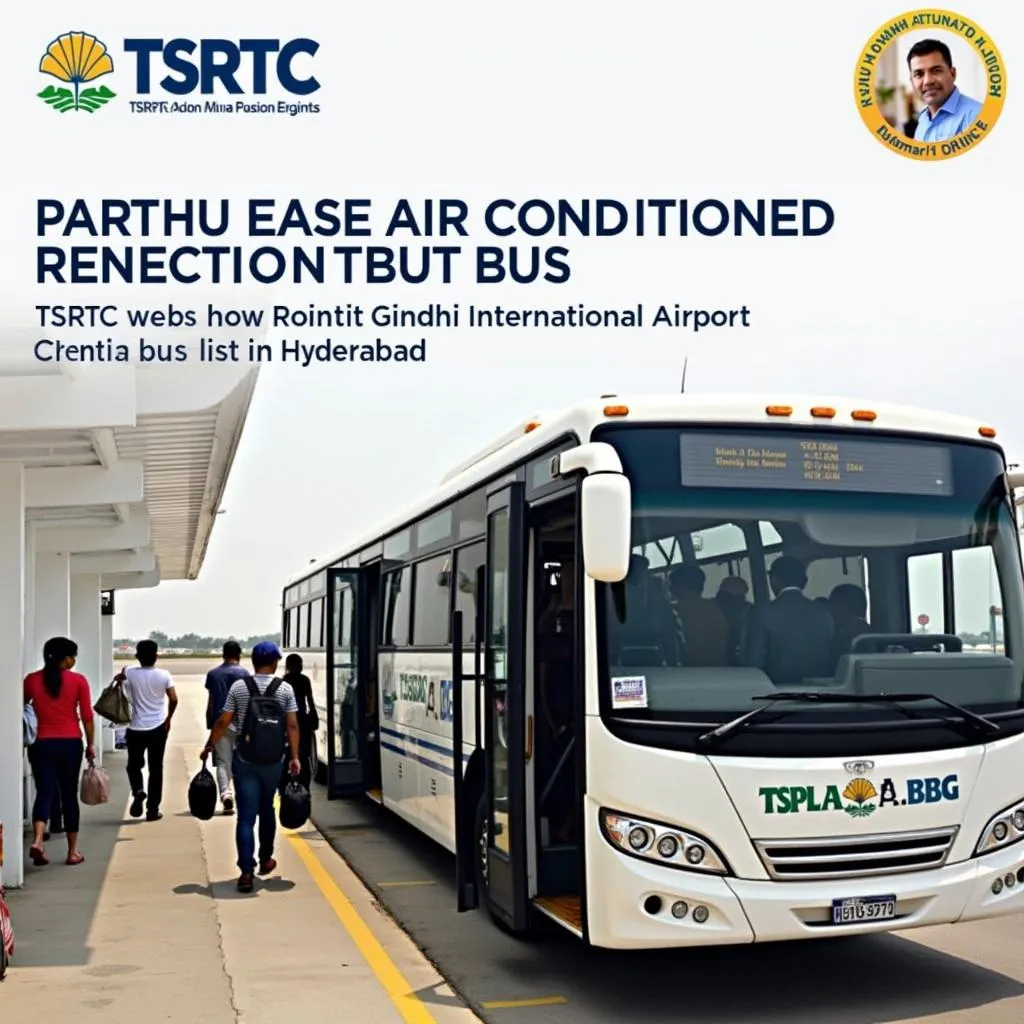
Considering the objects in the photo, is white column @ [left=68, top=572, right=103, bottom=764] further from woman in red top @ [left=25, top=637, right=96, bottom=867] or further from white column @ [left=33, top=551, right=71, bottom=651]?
woman in red top @ [left=25, top=637, right=96, bottom=867]

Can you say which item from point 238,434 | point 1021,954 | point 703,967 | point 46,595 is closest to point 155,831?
point 238,434

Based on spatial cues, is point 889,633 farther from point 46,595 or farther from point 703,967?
point 46,595

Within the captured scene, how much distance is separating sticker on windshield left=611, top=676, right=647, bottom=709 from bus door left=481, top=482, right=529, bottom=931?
0.92 meters

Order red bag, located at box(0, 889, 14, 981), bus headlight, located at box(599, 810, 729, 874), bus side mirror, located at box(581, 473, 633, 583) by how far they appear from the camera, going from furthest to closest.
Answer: red bag, located at box(0, 889, 14, 981)
bus headlight, located at box(599, 810, 729, 874)
bus side mirror, located at box(581, 473, 633, 583)

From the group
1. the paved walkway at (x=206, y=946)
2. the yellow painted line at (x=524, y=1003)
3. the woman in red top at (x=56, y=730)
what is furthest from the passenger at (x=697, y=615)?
the woman in red top at (x=56, y=730)

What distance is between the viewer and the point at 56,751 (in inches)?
472

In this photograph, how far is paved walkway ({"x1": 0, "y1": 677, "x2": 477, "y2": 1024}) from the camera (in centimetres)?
732

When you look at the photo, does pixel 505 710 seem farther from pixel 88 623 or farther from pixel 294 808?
pixel 88 623

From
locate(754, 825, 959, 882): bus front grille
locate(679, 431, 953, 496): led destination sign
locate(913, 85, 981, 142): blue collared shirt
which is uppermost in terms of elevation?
locate(913, 85, 981, 142): blue collared shirt

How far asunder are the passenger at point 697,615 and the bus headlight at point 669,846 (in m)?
0.86

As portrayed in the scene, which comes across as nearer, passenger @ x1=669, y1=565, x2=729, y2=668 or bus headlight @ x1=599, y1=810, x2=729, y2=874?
bus headlight @ x1=599, y1=810, x2=729, y2=874

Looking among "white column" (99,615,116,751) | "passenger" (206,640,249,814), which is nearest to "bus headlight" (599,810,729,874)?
"passenger" (206,640,249,814)

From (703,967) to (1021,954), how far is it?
1.85 meters

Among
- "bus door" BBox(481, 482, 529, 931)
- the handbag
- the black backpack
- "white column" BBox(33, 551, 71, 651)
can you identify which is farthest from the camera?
"white column" BBox(33, 551, 71, 651)
